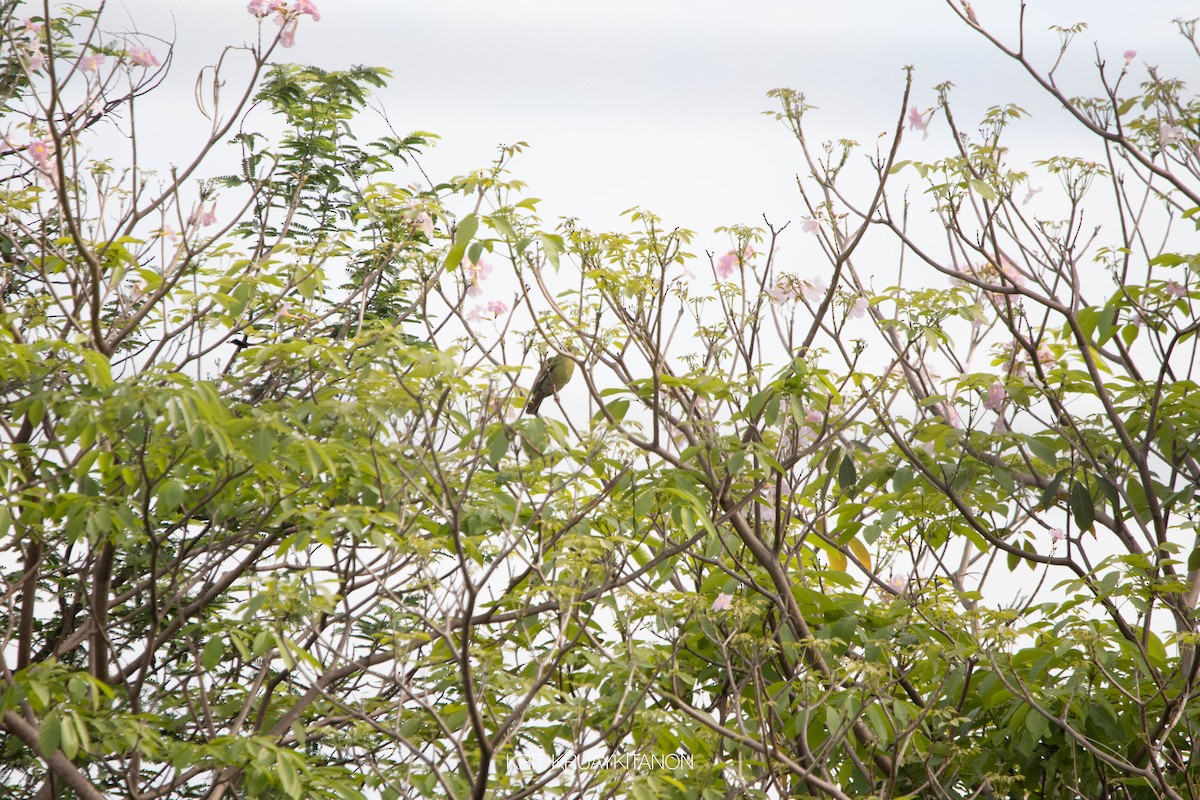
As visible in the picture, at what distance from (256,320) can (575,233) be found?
113cm

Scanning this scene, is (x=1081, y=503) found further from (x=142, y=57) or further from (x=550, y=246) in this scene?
(x=142, y=57)

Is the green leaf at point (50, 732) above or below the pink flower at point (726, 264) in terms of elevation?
below

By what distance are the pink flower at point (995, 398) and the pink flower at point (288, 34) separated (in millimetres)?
1991

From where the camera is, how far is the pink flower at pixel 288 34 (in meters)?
3.02

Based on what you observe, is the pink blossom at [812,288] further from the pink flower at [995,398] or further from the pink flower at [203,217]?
the pink flower at [203,217]

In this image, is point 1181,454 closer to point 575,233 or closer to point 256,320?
point 575,233

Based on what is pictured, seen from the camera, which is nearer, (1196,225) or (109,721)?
(109,721)

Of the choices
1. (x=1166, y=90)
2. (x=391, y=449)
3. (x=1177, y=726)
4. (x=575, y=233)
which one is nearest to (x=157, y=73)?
(x=575, y=233)

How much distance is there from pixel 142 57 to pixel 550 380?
1597mm

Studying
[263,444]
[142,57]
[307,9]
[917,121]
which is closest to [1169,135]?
[917,121]

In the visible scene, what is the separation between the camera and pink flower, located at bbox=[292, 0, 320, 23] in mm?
3033

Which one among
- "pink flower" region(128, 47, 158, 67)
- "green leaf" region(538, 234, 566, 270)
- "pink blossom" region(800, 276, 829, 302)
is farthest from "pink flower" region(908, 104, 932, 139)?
"pink flower" region(128, 47, 158, 67)

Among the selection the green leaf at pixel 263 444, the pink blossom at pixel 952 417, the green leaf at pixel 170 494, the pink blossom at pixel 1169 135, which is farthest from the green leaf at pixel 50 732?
the pink blossom at pixel 1169 135

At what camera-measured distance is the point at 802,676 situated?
2699mm
